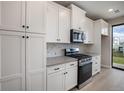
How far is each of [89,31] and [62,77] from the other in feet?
8.54

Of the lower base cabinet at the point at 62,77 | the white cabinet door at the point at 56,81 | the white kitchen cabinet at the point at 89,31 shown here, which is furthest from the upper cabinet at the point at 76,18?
the white cabinet door at the point at 56,81

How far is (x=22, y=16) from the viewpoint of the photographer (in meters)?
1.54

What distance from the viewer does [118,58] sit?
16.4 feet

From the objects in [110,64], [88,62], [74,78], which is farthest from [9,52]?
[110,64]

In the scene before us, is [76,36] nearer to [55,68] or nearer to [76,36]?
[76,36]

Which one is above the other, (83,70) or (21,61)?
(21,61)

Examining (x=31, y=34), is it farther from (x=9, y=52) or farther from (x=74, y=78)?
(x=74, y=78)

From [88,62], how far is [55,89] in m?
1.44

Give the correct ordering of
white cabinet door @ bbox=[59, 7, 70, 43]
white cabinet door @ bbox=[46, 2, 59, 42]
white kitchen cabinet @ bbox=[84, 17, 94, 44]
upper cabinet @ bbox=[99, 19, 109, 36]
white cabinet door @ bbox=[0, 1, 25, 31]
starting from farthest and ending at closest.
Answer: upper cabinet @ bbox=[99, 19, 109, 36], white kitchen cabinet @ bbox=[84, 17, 94, 44], white cabinet door @ bbox=[59, 7, 70, 43], white cabinet door @ bbox=[46, 2, 59, 42], white cabinet door @ bbox=[0, 1, 25, 31]

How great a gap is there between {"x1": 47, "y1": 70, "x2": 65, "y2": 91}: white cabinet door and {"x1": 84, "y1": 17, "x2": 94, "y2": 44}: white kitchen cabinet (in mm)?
2081

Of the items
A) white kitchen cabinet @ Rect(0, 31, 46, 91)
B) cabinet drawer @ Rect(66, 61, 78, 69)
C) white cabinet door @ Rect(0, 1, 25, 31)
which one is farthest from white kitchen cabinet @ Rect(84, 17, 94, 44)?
white cabinet door @ Rect(0, 1, 25, 31)

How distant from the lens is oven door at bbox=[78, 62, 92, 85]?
2.73 metres

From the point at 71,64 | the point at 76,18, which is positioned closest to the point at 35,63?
the point at 71,64

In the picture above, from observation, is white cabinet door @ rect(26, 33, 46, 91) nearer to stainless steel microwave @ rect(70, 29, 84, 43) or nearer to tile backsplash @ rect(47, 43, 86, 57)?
tile backsplash @ rect(47, 43, 86, 57)
